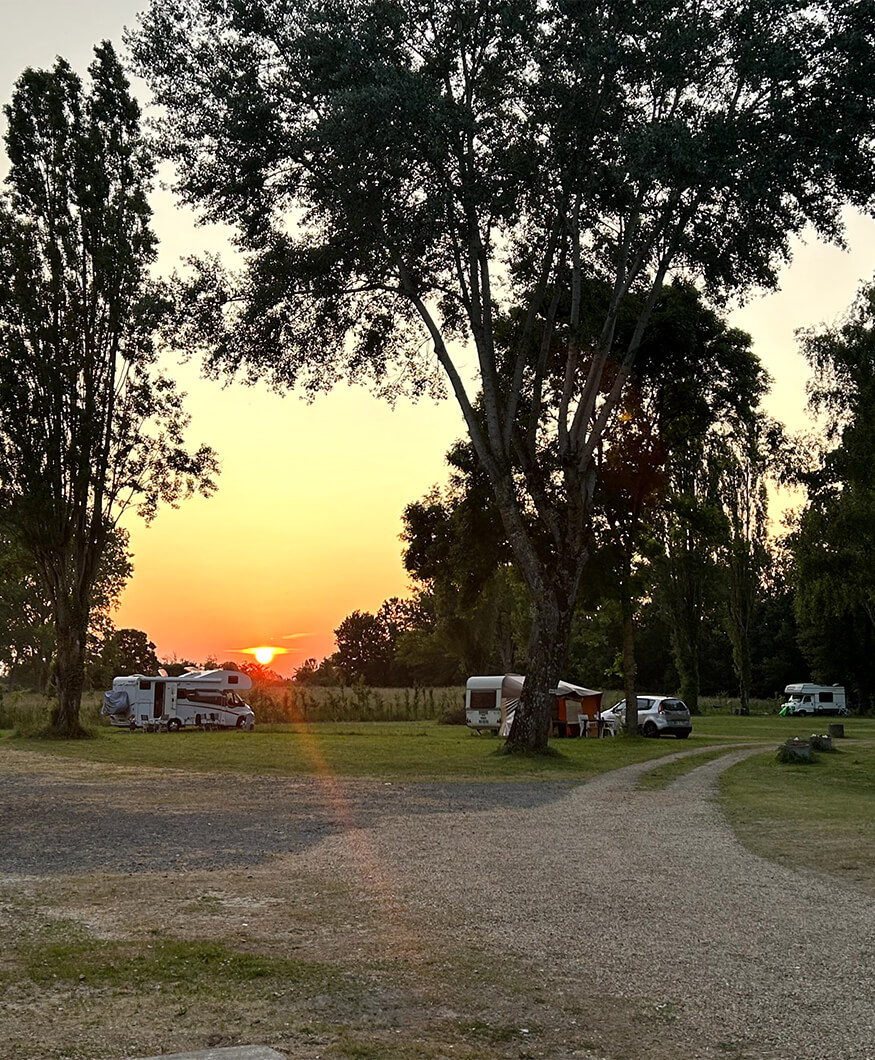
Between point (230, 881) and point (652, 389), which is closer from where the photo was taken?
point (230, 881)

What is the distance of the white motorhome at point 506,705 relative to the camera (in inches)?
1642

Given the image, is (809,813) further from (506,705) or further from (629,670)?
(506,705)

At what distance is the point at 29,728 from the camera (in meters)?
36.1

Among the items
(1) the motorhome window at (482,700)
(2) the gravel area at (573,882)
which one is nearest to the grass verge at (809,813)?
(2) the gravel area at (573,882)

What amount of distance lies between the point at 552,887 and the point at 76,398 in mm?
29378

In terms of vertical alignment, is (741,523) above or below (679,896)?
above

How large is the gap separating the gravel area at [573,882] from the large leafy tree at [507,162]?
10.7 m

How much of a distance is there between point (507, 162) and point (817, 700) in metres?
60.8

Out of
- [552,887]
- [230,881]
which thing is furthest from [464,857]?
[230,881]

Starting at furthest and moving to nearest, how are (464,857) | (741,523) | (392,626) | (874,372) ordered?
1. (392,626)
2. (741,523)
3. (874,372)
4. (464,857)

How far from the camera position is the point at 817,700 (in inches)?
2955

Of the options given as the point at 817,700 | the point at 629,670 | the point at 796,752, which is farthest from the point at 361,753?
the point at 817,700

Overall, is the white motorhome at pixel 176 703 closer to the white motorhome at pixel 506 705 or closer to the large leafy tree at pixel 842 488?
the white motorhome at pixel 506 705

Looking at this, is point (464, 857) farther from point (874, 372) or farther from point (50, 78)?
point (50, 78)
